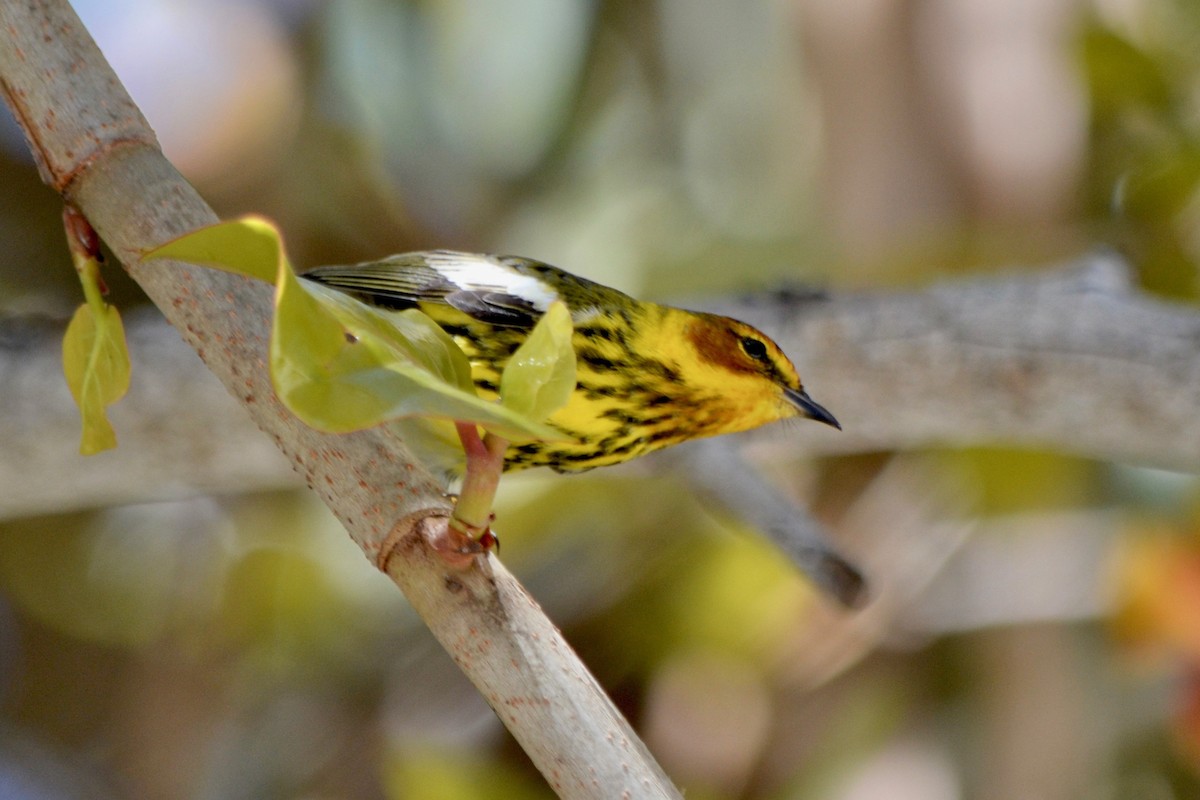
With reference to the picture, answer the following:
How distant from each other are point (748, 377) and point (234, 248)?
995 millimetres

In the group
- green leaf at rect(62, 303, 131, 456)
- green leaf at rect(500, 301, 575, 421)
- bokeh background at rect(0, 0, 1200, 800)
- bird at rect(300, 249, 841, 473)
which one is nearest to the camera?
green leaf at rect(500, 301, 575, 421)

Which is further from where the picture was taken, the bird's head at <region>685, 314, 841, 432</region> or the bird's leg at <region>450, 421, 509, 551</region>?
the bird's head at <region>685, 314, 841, 432</region>

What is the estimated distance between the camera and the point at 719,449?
2.08 meters

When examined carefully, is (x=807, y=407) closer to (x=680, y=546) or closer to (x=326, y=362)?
(x=326, y=362)

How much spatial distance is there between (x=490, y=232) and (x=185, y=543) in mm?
1217

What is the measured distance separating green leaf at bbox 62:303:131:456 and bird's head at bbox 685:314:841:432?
0.84 metres

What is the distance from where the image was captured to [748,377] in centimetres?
167

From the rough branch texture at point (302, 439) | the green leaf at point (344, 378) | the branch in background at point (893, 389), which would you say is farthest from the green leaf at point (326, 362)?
the branch in background at point (893, 389)

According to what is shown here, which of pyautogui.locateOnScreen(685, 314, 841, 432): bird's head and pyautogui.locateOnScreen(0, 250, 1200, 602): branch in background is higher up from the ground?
pyautogui.locateOnScreen(685, 314, 841, 432): bird's head

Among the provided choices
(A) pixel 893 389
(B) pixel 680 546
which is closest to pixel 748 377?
(A) pixel 893 389

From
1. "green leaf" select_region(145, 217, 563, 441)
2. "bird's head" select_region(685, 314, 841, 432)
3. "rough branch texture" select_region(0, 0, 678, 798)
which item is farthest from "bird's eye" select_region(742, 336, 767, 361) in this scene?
"green leaf" select_region(145, 217, 563, 441)

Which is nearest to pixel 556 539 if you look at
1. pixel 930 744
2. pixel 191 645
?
pixel 191 645

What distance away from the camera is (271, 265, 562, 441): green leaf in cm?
72

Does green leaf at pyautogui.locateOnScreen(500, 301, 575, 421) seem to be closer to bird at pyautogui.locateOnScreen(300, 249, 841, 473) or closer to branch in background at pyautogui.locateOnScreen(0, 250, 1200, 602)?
bird at pyautogui.locateOnScreen(300, 249, 841, 473)
